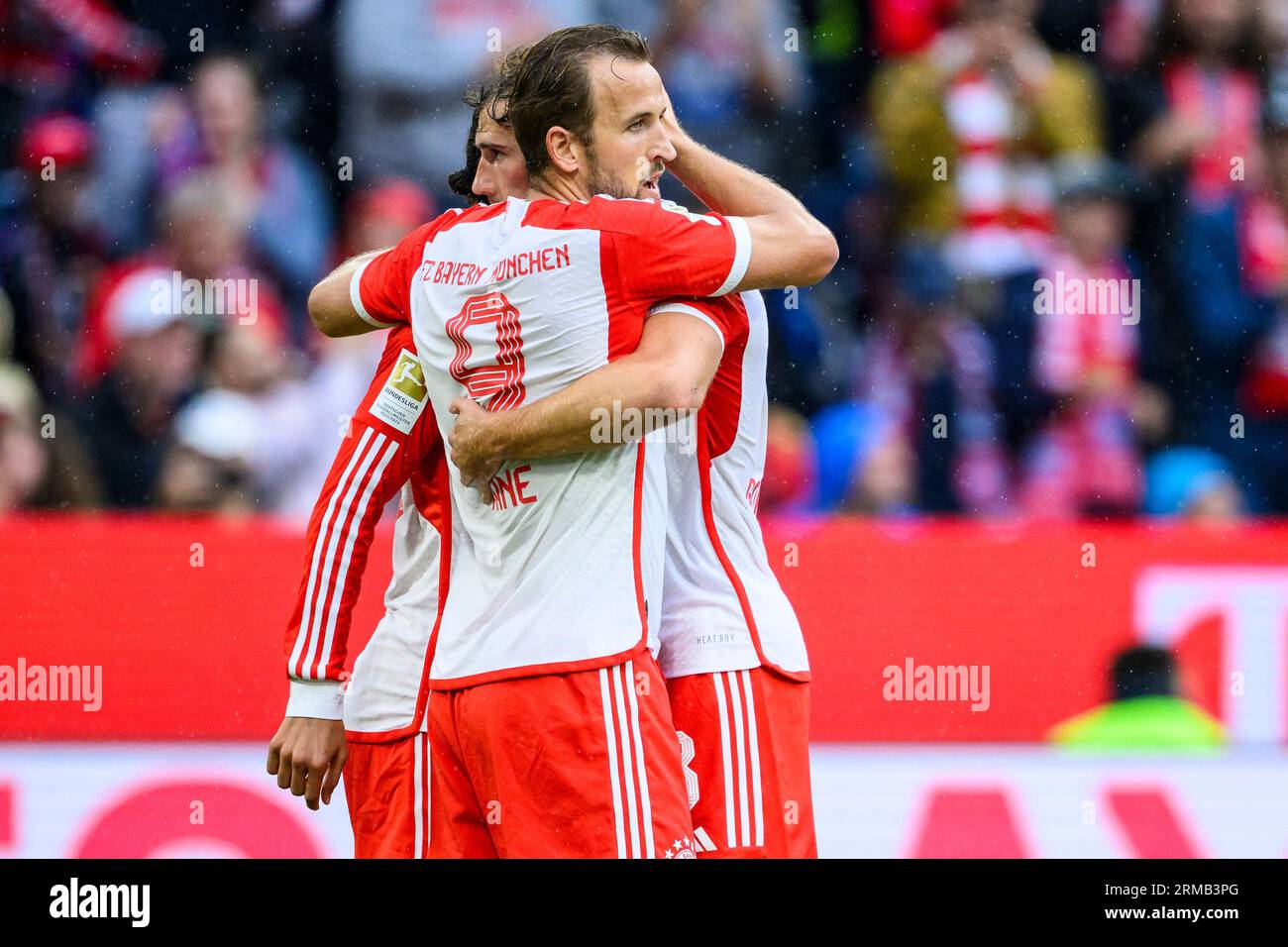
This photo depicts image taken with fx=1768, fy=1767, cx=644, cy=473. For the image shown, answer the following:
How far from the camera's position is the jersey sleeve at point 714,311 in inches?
105

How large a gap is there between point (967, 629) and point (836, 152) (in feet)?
9.50

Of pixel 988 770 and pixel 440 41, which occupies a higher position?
pixel 440 41

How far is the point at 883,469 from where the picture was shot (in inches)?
249

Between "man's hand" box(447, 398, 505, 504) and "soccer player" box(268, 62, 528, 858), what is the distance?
0.24m

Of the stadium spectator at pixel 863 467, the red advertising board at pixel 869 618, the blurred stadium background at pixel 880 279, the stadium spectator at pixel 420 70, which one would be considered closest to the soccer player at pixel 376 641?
the red advertising board at pixel 869 618

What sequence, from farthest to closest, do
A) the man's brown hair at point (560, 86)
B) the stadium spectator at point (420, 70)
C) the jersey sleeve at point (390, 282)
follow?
1. the stadium spectator at point (420, 70)
2. the jersey sleeve at point (390, 282)
3. the man's brown hair at point (560, 86)

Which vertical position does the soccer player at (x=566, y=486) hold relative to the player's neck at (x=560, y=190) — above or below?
below

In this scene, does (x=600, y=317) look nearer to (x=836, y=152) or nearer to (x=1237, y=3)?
(x=836, y=152)

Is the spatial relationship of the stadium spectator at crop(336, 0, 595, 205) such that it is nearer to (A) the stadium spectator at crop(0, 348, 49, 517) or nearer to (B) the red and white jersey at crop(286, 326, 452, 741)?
(A) the stadium spectator at crop(0, 348, 49, 517)

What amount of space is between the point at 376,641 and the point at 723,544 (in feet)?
2.05

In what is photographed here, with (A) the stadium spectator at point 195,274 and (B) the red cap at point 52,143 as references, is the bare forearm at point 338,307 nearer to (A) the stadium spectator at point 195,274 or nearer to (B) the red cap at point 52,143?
(A) the stadium spectator at point 195,274

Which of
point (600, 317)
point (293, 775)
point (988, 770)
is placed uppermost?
point (600, 317)

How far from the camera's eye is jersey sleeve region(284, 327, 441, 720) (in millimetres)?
2941

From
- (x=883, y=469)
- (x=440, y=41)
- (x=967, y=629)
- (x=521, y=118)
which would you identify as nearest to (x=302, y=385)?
(x=440, y=41)
